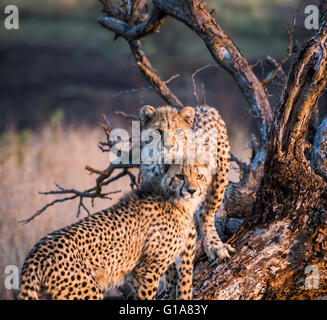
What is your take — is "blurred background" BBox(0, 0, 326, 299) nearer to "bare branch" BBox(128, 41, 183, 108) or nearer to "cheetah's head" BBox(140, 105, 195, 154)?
"bare branch" BBox(128, 41, 183, 108)

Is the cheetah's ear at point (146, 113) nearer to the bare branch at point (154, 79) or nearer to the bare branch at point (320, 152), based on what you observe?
the bare branch at point (154, 79)

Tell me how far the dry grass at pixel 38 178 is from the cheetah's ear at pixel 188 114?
178 cm

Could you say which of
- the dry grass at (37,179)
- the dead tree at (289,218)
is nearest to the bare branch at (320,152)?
the dead tree at (289,218)

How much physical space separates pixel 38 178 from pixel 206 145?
4986 millimetres

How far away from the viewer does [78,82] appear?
701 inches

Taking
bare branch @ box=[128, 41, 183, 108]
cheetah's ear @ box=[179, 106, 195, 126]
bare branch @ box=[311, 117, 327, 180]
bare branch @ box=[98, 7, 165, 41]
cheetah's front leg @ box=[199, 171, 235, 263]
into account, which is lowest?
cheetah's front leg @ box=[199, 171, 235, 263]

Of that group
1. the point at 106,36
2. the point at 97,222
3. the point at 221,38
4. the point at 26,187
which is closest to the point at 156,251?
the point at 97,222

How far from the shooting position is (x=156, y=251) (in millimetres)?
3100

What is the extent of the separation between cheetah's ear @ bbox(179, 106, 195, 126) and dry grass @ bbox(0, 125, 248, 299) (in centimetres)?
178

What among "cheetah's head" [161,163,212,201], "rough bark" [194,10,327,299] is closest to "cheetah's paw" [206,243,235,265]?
"rough bark" [194,10,327,299]

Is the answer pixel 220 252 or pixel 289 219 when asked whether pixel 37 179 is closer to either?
pixel 220 252

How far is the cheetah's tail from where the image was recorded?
244 cm

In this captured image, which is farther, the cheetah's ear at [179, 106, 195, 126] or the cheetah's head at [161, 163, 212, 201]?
the cheetah's ear at [179, 106, 195, 126]
